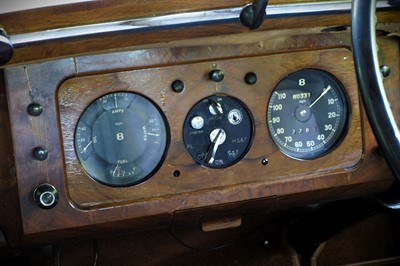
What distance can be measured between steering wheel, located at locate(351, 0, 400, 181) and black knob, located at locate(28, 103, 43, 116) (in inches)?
32.5

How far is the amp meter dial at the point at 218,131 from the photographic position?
198 cm

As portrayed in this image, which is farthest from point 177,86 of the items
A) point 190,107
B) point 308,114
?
point 308,114

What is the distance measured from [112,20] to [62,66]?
0.20 m

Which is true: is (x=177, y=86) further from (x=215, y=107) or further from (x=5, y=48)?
(x=5, y=48)

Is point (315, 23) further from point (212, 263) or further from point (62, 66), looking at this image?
point (212, 263)

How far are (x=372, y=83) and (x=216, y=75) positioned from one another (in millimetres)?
605

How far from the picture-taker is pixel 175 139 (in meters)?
1.96

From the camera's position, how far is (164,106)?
1.94m

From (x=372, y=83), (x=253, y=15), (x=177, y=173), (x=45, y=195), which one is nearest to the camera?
(x=372, y=83)

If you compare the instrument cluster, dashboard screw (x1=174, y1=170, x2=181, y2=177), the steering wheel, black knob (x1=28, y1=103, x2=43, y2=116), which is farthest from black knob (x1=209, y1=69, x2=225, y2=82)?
the steering wheel

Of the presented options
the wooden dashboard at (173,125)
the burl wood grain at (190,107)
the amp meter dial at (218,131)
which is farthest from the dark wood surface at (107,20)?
the amp meter dial at (218,131)

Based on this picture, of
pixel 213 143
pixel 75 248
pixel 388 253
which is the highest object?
pixel 213 143

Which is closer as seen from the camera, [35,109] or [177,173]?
[35,109]

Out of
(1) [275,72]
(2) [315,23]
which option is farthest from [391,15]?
(1) [275,72]
